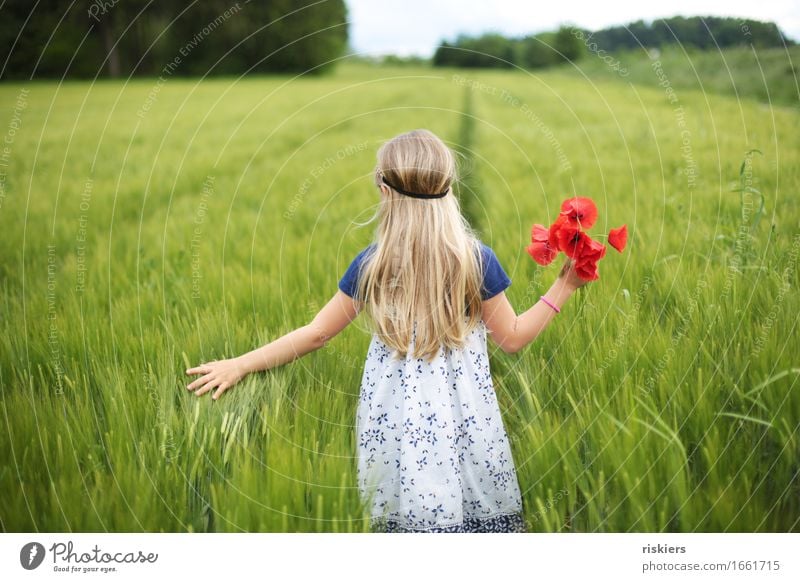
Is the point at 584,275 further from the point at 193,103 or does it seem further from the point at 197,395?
the point at 193,103

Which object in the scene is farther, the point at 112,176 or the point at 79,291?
the point at 112,176

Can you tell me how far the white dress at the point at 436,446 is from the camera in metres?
1.57

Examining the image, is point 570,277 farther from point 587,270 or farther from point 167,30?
point 167,30

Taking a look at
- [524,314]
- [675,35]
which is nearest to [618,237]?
[524,314]

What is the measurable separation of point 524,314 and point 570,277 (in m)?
0.16

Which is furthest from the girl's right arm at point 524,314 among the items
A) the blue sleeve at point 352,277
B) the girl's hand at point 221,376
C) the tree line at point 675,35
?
the tree line at point 675,35

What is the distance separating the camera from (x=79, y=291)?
8.42ft

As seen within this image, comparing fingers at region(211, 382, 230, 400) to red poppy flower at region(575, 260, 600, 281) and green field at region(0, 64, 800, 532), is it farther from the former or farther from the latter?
red poppy flower at region(575, 260, 600, 281)

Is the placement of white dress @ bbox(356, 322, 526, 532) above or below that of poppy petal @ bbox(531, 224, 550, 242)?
below

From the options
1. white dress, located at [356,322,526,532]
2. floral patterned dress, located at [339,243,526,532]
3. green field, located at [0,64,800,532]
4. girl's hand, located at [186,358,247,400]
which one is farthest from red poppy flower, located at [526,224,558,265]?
girl's hand, located at [186,358,247,400]

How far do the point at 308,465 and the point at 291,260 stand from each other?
1417mm

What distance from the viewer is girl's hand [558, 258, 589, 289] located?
5.30ft

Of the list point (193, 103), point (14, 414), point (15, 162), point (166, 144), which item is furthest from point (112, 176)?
→ point (193, 103)

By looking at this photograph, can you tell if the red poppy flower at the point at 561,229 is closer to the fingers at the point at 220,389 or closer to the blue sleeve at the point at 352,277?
the blue sleeve at the point at 352,277
